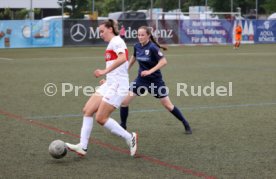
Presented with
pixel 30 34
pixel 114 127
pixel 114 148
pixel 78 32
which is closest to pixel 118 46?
pixel 114 127

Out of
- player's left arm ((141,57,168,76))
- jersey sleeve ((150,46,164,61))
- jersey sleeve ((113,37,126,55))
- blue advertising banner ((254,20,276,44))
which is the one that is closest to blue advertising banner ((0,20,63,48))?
blue advertising banner ((254,20,276,44))

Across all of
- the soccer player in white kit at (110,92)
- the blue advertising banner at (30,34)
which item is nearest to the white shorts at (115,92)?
the soccer player in white kit at (110,92)

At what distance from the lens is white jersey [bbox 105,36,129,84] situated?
782 cm

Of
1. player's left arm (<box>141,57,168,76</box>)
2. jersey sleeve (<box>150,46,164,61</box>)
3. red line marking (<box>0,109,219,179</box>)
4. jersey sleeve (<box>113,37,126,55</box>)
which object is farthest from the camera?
jersey sleeve (<box>150,46,164,61</box>)

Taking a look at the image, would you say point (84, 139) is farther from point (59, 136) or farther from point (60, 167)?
point (59, 136)

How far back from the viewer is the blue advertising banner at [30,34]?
39594 mm

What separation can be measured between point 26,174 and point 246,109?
6620 mm

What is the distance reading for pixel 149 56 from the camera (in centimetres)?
949

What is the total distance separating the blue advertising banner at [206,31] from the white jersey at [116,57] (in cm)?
3758

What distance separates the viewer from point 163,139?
30.6ft

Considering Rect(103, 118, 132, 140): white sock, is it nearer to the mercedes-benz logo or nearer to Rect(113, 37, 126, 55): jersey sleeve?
Rect(113, 37, 126, 55): jersey sleeve

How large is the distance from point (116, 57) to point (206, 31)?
3886 centimetres

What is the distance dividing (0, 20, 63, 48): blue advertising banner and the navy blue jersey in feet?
102

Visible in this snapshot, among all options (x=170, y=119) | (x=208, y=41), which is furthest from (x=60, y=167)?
(x=208, y=41)
